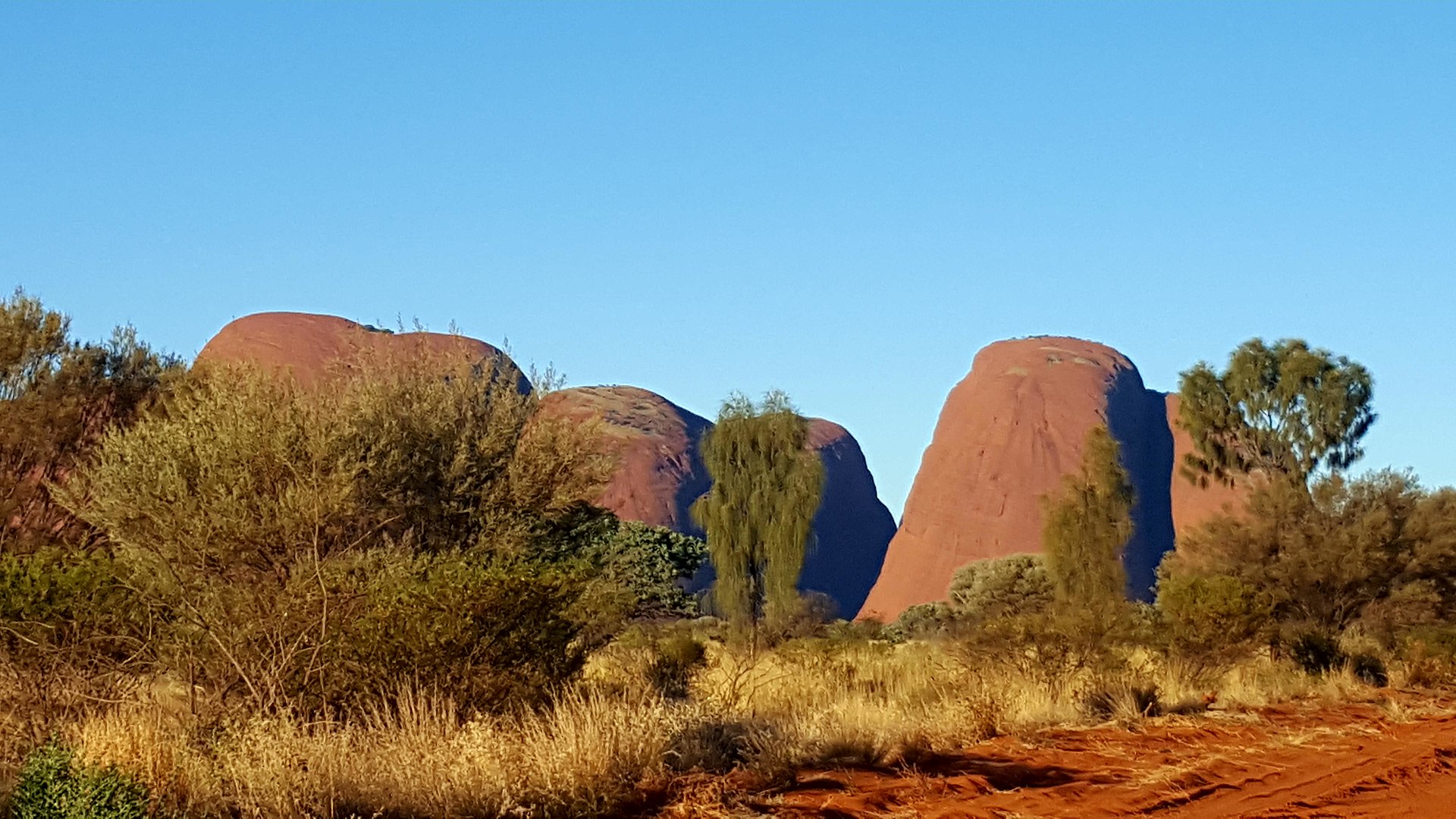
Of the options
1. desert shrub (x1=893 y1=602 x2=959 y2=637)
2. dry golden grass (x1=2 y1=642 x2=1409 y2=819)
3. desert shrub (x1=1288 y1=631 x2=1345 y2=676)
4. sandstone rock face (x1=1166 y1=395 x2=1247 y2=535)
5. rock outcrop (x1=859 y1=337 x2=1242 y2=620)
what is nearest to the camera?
dry golden grass (x1=2 y1=642 x2=1409 y2=819)

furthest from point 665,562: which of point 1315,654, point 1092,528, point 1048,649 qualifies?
point 1048,649

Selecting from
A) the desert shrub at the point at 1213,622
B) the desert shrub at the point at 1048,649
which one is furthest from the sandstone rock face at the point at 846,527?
the desert shrub at the point at 1048,649

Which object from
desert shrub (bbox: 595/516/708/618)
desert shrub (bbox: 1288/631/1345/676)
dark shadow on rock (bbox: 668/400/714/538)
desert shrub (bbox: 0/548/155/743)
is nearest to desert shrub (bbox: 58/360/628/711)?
desert shrub (bbox: 0/548/155/743)

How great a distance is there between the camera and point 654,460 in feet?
289

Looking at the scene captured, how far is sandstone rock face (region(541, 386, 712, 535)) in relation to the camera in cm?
8406

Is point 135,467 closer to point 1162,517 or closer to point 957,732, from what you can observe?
point 957,732

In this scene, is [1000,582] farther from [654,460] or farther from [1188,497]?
[654,460]

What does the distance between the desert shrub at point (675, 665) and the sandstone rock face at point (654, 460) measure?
57.5m

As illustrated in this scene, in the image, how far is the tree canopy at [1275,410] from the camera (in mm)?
38969

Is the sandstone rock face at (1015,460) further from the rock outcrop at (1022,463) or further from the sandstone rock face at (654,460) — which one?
the sandstone rock face at (654,460)

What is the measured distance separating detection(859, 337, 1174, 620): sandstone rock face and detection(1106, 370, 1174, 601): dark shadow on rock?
0.08 m

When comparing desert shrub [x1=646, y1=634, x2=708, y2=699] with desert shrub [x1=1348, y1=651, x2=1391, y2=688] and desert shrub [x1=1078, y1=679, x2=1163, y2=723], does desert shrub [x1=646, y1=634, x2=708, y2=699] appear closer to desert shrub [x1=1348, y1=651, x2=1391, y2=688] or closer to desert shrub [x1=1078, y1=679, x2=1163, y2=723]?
desert shrub [x1=1078, y1=679, x2=1163, y2=723]

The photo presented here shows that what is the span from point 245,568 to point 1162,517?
76.2 metres

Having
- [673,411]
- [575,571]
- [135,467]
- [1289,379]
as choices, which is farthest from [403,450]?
[673,411]
